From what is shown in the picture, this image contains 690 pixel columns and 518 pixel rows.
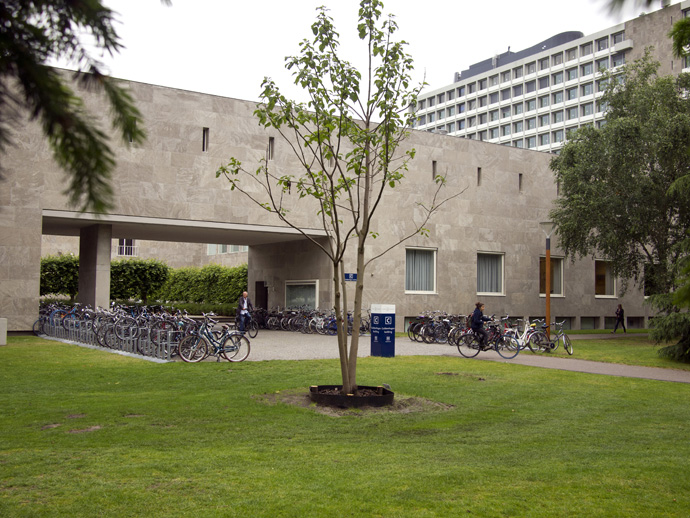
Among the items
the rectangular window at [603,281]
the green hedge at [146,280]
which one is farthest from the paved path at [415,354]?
the green hedge at [146,280]

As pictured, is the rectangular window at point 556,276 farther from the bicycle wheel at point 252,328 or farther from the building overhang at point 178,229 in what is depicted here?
the bicycle wheel at point 252,328

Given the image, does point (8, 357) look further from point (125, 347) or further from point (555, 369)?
point (555, 369)

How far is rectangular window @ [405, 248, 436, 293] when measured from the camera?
3088cm

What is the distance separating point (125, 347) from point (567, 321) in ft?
81.0

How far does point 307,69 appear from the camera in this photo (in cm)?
1033

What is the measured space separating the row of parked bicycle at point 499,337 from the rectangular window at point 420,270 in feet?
21.6

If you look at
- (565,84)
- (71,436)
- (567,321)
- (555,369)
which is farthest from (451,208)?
(565,84)

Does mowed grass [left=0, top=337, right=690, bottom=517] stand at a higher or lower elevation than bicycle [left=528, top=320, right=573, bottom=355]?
lower

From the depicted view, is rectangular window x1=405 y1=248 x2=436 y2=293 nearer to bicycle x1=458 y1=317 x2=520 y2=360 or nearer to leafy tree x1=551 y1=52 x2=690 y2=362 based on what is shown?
leafy tree x1=551 y1=52 x2=690 y2=362

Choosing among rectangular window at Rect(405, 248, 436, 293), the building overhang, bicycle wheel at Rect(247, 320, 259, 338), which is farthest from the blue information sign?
rectangular window at Rect(405, 248, 436, 293)

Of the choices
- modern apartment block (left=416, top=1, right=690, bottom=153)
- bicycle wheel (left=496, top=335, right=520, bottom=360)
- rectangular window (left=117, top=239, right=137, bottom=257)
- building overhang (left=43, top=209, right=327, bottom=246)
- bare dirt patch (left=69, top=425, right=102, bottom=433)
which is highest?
modern apartment block (left=416, top=1, right=690, bottom=153)

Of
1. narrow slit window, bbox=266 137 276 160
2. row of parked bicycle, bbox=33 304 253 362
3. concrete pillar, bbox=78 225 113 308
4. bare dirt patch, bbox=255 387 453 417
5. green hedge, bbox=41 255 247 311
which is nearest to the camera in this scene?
bare dirt patch, bbox=255 387 453 417

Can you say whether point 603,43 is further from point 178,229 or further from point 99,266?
point 99,266

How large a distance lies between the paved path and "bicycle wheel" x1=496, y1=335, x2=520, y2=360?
20cm
